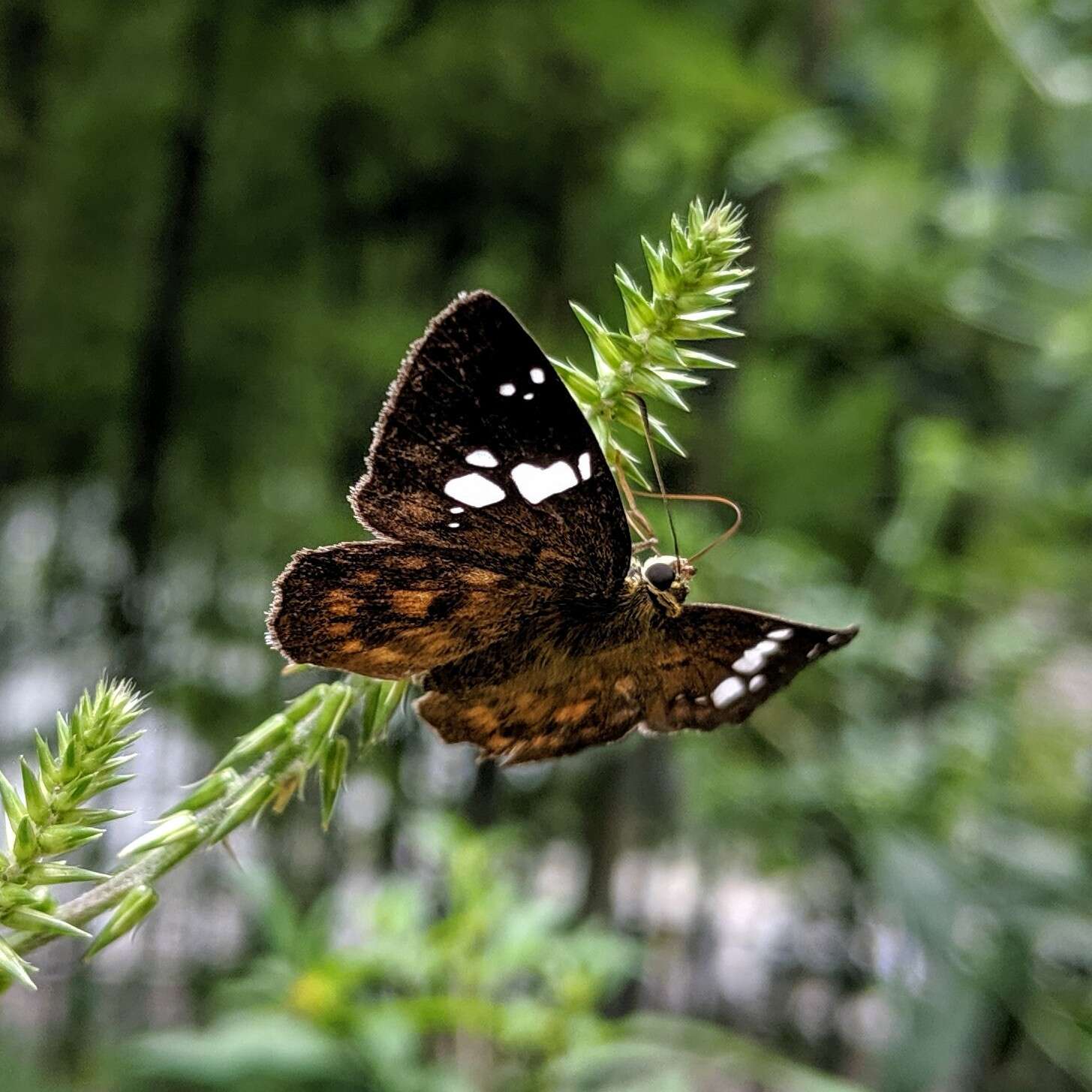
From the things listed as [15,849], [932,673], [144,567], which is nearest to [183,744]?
[144,567]

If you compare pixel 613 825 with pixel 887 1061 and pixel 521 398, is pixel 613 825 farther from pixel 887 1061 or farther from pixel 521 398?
pixel 521 398

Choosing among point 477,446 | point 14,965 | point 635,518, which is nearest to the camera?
point 14,965

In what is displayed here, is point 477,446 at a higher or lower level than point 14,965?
higher

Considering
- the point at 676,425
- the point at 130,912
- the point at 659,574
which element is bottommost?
the point at 130,912

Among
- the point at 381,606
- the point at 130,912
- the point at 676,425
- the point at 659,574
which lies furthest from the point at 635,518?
the point at 676,425

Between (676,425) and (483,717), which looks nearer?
(483,717)

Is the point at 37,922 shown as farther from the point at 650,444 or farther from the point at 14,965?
the point at 650,444

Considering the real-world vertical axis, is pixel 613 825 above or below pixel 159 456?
below

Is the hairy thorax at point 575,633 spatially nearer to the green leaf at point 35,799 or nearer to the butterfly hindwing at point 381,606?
the butterfly hindwing at point 381,606
